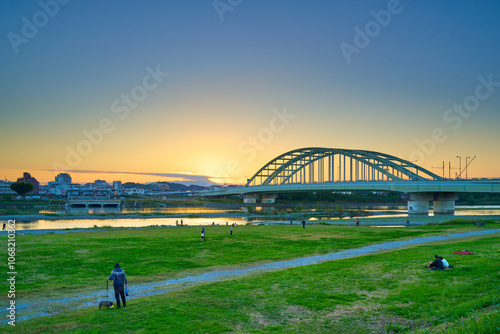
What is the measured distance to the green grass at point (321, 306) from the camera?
9898 mm

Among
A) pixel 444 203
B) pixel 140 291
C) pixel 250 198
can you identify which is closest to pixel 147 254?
pixel 140 291

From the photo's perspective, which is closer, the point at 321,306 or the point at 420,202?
the point at 321,306

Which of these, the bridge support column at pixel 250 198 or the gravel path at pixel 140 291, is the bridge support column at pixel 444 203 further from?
the bridge support column at pixel 250 198

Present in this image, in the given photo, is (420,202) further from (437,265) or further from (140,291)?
(140,291)

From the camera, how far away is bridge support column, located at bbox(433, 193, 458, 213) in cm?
7325

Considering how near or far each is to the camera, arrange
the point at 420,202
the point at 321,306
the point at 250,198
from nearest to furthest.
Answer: the point at 321,306
the point at 420,202
the point at 250,198

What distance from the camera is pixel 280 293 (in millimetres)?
13641

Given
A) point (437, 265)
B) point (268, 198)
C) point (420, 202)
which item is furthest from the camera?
point (268, 198)

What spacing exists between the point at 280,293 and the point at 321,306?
2092 millimetres

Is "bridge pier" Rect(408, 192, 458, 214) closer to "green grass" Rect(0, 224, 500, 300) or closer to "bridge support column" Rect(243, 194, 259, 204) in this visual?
"green grass" Rect(0, 224, 500, 300)

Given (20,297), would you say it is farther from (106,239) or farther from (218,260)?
(106,239)

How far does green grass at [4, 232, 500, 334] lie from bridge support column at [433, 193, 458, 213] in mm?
63036

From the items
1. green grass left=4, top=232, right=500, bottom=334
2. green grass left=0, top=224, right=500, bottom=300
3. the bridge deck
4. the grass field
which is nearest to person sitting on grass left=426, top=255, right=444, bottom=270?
green grass left=4, top=232, right=500, bottom=334

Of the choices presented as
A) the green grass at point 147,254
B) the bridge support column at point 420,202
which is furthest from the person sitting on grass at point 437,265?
the bridge support column at point 420,202
